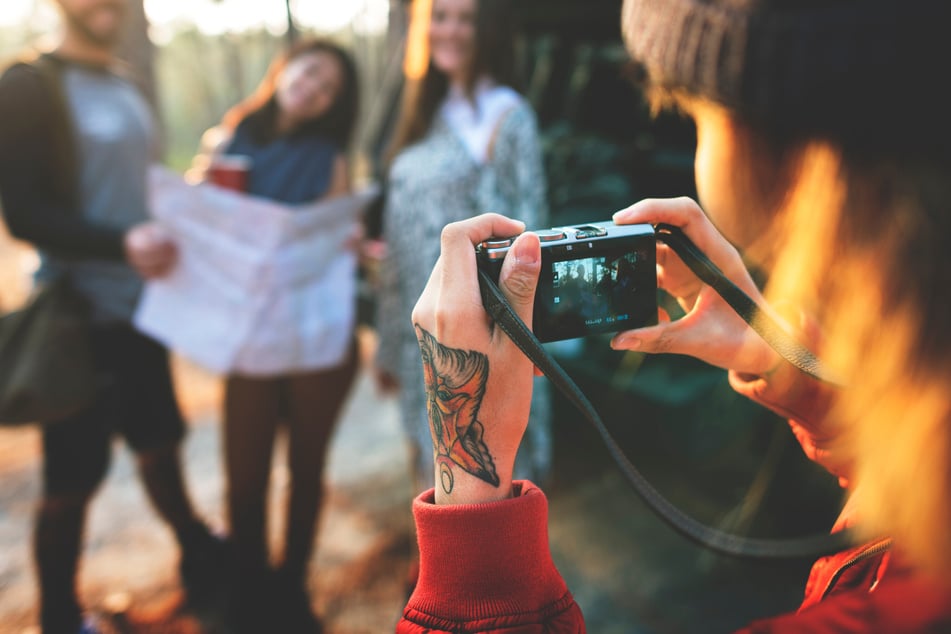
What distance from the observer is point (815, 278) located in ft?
2.11

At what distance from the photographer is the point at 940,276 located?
0.52m

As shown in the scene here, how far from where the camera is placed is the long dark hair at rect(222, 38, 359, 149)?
224 cm

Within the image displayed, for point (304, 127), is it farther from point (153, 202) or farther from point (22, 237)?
point (22, 237)

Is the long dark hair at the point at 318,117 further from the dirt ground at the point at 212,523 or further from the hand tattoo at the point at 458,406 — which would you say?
the hand tattoo at the point at 458,406

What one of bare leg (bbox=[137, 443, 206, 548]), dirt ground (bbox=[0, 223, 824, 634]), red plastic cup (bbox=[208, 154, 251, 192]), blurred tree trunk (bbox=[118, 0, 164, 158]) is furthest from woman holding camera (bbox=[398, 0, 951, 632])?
blurred tree trunk (bbox=[118, 0, 164, 158])

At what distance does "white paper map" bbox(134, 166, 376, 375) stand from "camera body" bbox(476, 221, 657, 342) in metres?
1.11

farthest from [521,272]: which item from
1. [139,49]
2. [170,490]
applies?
[139,49]

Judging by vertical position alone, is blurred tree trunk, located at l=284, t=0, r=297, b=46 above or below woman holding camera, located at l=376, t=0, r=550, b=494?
above

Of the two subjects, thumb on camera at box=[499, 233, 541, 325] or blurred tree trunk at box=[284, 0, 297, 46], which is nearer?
thumb on camera at box=[499, 233, 541, 325]

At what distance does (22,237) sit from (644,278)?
1707 millimetres

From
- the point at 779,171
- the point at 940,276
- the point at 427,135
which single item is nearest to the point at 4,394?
the point at 427,135

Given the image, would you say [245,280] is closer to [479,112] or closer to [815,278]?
[479,112]

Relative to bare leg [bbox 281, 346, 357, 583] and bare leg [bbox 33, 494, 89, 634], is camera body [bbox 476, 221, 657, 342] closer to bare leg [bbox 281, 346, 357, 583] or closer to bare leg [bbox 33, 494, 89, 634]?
bare leg [bbox 281, 346, 357, 583]

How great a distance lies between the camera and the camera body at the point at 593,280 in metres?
0.94
